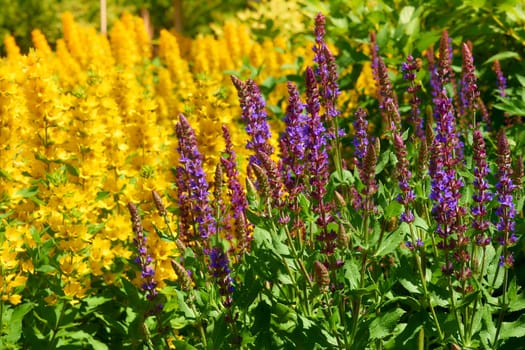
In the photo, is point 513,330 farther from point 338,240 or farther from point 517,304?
point 338,240

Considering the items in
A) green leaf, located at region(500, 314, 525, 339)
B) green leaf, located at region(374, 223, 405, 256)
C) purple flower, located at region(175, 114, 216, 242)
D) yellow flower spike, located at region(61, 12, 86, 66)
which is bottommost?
green leaf, located at region(500, 314, 525, 339)

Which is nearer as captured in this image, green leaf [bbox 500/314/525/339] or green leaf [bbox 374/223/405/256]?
green leaf [bbox 374/223/405/256]

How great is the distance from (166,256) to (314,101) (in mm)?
1329

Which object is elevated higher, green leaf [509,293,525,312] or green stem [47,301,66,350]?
green stem [47,301,66,350]

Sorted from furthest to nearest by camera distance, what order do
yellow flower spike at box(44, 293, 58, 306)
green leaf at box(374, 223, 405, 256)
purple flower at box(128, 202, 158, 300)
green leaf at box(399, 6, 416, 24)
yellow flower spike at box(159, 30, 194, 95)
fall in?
yellow flower spike at box(159, 30, 194, 95)
green leaf at box(399, 6, 416, 24)
yellow flower spike at box(44, 293, 58, 306)
purple flower at box(128, 202, 158, 300)
green leaf at box(374, 223, 405, 256)

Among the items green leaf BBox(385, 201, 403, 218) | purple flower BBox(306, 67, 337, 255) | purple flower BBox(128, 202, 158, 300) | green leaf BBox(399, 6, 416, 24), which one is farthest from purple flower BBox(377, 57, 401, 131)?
green leaf BBox(399, 6, 416, 24)

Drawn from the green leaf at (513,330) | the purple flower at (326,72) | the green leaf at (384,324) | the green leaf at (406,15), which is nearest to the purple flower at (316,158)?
the purple flower at (326,72)

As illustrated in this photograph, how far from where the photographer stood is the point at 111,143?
424cm

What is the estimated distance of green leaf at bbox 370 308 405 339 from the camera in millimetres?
2717

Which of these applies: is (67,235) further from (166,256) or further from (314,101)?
(314,101)

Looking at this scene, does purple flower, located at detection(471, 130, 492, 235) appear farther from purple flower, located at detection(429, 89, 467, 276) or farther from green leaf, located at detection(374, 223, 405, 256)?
green leaf, located at detection(374, 223, 405, 256)

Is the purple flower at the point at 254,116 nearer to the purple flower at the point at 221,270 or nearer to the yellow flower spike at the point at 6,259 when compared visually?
the purple flower at the point at 221,270

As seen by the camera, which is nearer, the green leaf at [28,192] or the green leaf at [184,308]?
the green leaf at [184,308]

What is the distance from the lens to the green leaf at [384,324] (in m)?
2.72
